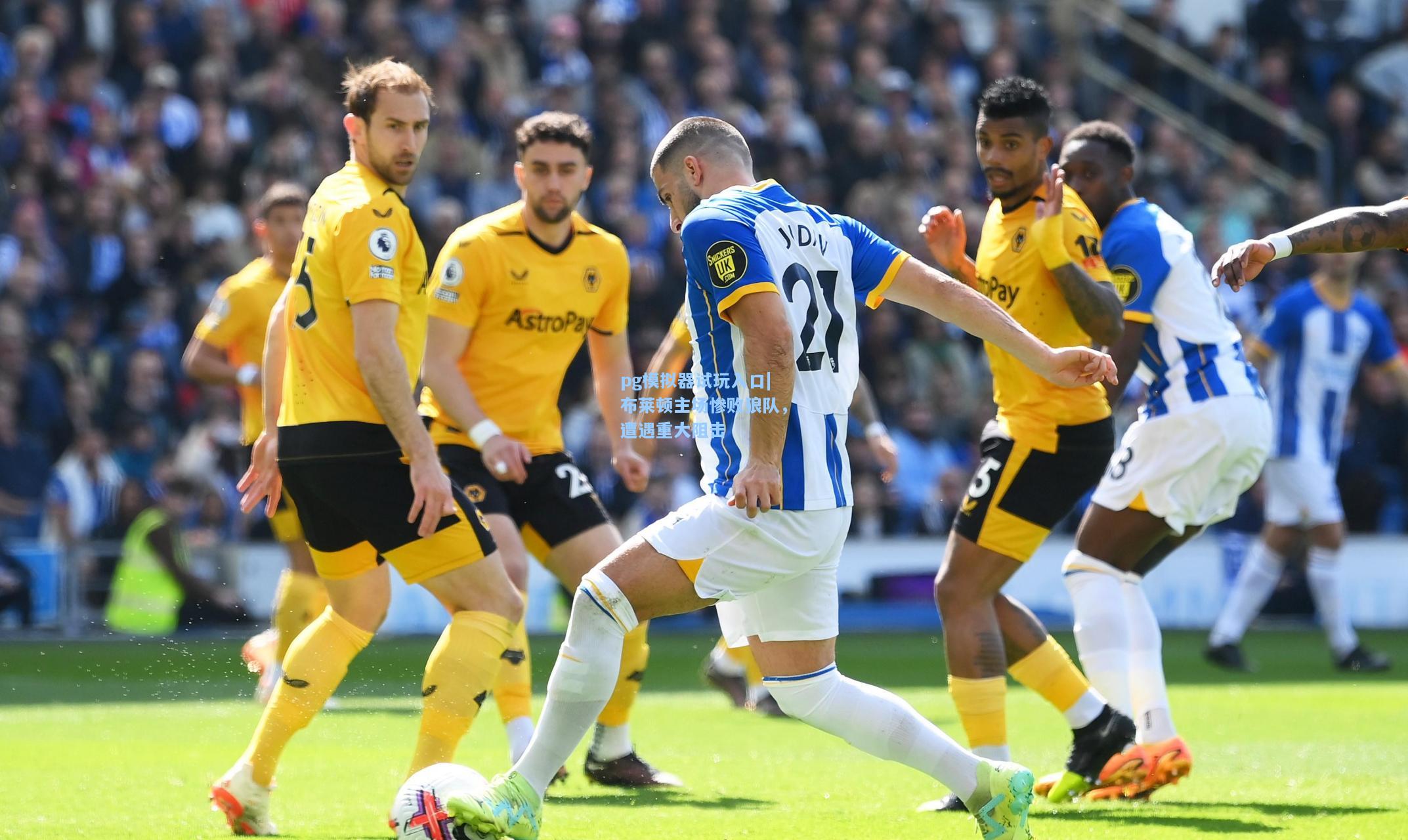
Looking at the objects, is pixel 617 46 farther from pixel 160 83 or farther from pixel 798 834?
pixel 798 834

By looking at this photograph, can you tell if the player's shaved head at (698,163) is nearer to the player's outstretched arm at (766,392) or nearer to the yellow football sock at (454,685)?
the player's outstretched arm at (766,392)

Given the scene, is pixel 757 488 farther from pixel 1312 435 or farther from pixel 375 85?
pixel 1312 435

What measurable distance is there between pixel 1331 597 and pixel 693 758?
6.03 metres

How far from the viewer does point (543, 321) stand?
743cm

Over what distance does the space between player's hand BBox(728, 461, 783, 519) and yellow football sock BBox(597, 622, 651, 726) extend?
2326mm

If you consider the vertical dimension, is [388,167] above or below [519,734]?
above

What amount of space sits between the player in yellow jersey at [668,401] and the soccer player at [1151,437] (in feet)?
3.13

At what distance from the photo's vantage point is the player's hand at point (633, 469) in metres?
7.34

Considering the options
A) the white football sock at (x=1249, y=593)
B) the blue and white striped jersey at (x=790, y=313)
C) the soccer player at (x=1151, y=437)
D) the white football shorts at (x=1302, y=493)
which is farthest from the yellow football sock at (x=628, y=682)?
the white football shorts at (x=1302, y=493)

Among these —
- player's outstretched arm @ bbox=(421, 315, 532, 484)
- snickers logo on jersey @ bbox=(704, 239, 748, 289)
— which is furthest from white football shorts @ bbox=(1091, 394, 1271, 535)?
snickers logo on jersey @ bbox=(704, 239, 748, 289)

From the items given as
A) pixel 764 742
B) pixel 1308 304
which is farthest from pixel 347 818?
pixel 1308 304

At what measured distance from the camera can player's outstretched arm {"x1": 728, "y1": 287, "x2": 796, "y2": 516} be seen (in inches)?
195

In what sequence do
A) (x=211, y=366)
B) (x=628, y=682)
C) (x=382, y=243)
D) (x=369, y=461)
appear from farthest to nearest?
(x=211, y=366) → (x=628, y=682) → (x=369, y=461) → (x=382, y=243)

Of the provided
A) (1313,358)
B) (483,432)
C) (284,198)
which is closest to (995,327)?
A: (483,432)
